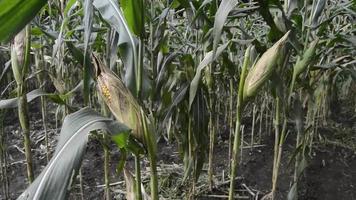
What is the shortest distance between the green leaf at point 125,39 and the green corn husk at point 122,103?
9 cm

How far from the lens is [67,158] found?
48cm

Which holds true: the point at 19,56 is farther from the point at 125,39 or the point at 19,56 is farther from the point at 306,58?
the point at 306,58

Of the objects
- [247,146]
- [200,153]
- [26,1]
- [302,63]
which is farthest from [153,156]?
[247,146]

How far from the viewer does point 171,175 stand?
1.78 m

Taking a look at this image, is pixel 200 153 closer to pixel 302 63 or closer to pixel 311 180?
pixel 302 63

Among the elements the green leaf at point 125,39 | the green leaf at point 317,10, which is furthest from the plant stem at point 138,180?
the green leaf at point 317,10

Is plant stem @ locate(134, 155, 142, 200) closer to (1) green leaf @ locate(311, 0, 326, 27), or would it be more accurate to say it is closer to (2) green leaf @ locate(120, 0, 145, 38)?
(2) green leaf @ locate(120, 0, 145, 38)

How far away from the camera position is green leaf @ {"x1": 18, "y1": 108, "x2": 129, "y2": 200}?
446 mm

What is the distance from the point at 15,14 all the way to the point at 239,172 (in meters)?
1.55

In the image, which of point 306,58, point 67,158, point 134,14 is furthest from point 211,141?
point 67,158

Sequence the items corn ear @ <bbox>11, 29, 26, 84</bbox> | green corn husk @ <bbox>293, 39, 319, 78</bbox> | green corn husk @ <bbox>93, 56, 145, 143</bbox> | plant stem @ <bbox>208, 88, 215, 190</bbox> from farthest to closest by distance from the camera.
Answer: plant stem @ <bbox>208, 88, 215, 190</bbox>
green corn husk @ <bbox>293, 39, 319, 78</bbox>
corn ear @ <bbox>11, 29, 26, 84</bbox>
green corn husk @ <bbox>93, 56, 145, 143</bbox>

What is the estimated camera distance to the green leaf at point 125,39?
71 centimetres

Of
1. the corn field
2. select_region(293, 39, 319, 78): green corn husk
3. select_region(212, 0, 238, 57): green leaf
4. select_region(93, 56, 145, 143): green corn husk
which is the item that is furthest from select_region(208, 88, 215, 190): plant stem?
select_region(93, 56, 145, 143): green corn husk

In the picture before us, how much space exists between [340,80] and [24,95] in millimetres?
2349
